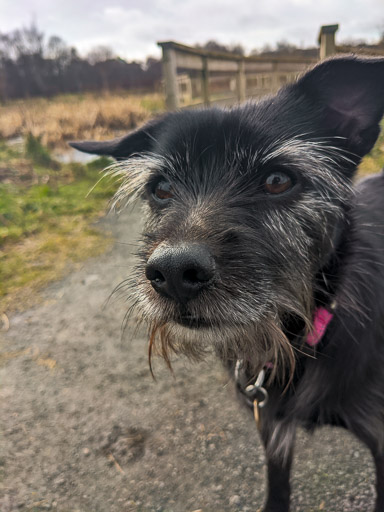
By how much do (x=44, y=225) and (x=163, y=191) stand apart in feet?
13.1

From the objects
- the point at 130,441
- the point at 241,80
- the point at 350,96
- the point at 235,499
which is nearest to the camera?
the point at 350,96

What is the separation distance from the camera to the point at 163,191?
215 centimetres

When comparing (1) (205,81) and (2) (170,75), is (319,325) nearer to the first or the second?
(2) (170,75)

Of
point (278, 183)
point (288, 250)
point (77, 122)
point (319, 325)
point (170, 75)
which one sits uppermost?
point (170, 75)

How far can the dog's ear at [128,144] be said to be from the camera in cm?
223

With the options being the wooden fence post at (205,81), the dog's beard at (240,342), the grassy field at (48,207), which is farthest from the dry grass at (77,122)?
the dog's beard at (240,342)

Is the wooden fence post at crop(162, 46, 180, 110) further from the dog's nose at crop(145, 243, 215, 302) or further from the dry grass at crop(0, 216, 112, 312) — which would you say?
the dog's nose at crop(145, 243, 215, 302)

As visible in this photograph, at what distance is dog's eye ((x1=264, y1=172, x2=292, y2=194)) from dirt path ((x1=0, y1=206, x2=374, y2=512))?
1.19 metres

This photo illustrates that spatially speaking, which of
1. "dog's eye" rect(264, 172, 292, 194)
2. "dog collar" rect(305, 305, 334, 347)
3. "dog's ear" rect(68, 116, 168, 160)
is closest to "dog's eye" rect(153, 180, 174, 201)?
"dog's ear" rect(68, 116, 168, 160)

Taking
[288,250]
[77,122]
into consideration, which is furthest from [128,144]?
[77,122]

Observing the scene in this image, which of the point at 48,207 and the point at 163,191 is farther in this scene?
the point at 48,207

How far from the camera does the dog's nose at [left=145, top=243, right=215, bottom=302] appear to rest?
1.36 metres

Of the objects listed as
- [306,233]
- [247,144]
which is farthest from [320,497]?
[247,144]

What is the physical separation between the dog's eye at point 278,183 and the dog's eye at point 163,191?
0.53m
